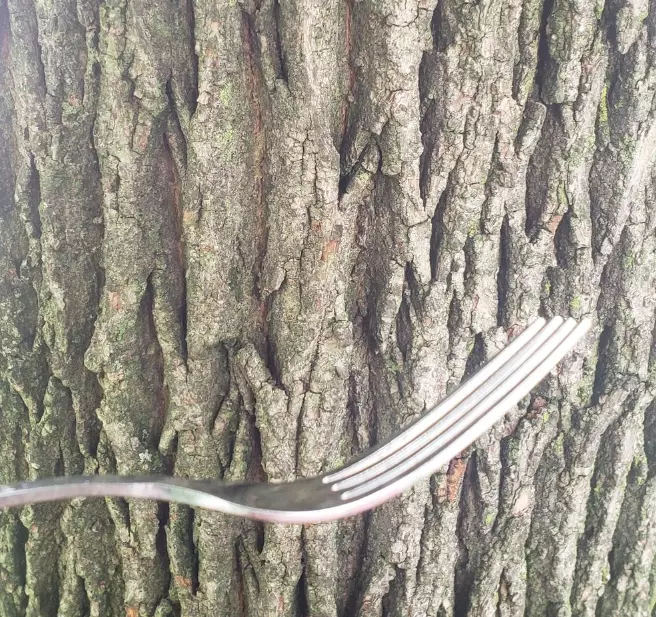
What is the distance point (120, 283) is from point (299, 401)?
0.41 metres

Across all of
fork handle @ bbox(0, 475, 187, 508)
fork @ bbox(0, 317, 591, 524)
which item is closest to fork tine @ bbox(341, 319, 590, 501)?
fork @ bbox(0, 317, 591, 524)

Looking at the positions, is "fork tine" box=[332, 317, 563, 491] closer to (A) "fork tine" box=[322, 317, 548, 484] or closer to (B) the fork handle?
(A) "fork tine" box=[322, 317, 548, 484]

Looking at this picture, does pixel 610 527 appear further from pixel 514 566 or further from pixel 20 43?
pixel 20 43

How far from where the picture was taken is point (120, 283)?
117 cm

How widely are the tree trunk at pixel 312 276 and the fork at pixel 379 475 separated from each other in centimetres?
4

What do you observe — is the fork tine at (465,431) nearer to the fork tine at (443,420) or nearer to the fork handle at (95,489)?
the fork tine at (443,420)

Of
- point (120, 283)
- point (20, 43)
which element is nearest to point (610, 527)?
point (120, 283)

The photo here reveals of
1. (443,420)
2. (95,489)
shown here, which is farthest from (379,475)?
(95,489)

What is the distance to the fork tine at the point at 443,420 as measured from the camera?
1188 mm

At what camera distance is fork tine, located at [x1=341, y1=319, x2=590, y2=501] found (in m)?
1.14

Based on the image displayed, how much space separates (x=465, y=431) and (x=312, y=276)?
0.41m

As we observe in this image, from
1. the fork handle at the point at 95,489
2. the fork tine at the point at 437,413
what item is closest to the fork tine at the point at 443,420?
the fork tine at the point at 437,413

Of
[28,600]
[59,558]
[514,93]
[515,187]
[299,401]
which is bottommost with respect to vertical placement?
[28,600]

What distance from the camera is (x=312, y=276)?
1146 millimetres
